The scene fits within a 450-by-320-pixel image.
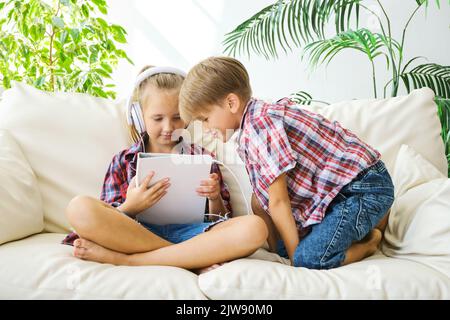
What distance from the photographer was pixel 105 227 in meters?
1.23

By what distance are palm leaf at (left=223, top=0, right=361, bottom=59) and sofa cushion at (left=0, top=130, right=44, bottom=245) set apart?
1284mm

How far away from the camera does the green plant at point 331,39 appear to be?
86.9 inches

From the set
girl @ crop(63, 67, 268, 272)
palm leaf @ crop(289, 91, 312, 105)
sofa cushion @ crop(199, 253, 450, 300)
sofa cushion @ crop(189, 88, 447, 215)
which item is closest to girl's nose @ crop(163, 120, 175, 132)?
girl @ crop(63, 67, 268, 272)

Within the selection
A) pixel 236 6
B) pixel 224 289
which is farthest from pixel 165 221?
pixel 236 6

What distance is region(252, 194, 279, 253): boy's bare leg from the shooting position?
1488mm

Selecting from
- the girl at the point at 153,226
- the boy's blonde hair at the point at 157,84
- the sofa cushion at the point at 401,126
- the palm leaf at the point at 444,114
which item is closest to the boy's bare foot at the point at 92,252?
the girl at the point at 153,226

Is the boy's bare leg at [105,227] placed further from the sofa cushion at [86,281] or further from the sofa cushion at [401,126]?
the sofa cushion at [401,126]

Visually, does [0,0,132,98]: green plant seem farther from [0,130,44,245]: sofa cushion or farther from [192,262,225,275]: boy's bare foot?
[192,262,225,275]: boy's bare foot

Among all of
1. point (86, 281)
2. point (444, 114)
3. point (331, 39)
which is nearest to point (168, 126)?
point (86, 281)

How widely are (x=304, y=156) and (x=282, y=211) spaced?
16 cm

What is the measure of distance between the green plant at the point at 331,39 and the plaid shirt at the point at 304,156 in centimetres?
84

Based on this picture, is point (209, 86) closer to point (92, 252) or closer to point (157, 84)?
point (157, 84)
